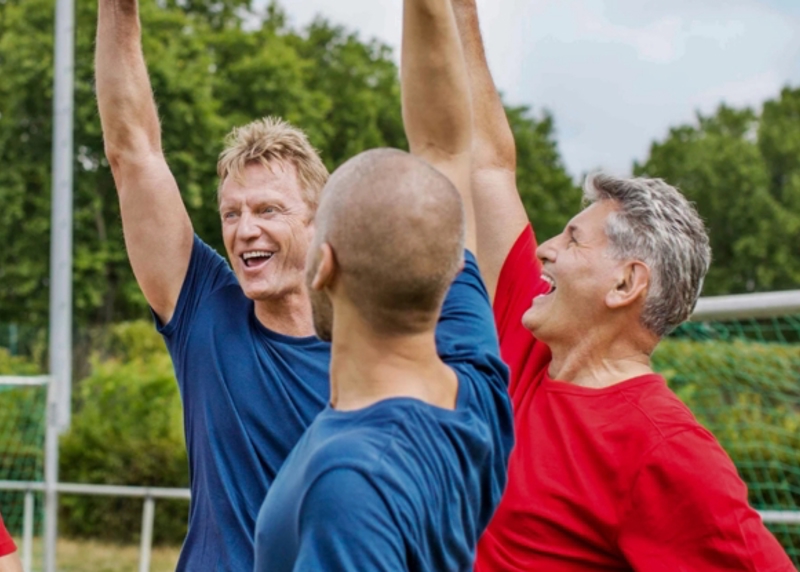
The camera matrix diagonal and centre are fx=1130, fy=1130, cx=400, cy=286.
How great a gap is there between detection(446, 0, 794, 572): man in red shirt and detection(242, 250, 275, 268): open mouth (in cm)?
59

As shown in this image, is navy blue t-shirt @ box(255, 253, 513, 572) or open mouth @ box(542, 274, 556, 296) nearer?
navy blue t-shirt @ box(255, 253, 513, 572)

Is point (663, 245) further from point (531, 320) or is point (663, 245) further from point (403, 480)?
point (403, 480)

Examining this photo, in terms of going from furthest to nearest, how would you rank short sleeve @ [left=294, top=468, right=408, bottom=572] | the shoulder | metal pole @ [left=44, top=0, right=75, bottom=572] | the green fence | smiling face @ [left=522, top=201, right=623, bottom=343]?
metal pole @ [left=44, top=0, right=75, bottom=572]
the green fence
smiling face @ [left=522, top=201, right=623, bottom=343]
the shoulder
short sleeve @ [left=294, top=468, right=408, bottom=572]

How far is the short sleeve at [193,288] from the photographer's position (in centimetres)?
291

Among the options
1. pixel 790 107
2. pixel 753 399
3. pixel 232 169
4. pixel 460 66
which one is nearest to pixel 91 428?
pixel 753 399

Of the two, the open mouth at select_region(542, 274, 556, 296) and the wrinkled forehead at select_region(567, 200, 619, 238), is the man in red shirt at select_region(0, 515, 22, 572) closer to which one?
the open mouth at select_region(542, 274, 556, 296)

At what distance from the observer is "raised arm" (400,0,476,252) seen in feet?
6.52

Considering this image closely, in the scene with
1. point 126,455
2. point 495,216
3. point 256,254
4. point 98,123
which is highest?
point 98,123

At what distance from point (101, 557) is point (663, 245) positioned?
473 inches

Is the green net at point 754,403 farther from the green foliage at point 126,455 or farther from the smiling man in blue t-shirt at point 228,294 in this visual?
the green foliage at point 126,455

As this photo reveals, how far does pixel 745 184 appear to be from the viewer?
42594 mm

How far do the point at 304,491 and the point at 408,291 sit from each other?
338 millimetres

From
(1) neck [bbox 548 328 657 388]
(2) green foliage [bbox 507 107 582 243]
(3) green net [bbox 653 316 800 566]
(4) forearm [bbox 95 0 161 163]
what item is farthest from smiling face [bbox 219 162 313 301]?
(2) green foliage [bbox 507 107 582 243]

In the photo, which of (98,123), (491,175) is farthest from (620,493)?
(98,123)
